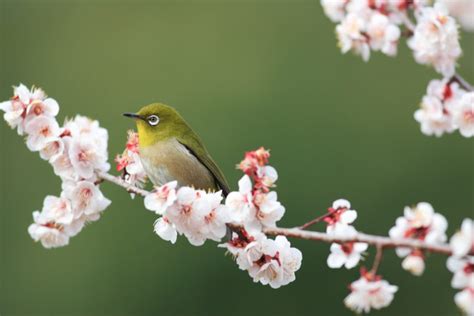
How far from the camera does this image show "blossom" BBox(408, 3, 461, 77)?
4488 millimetres

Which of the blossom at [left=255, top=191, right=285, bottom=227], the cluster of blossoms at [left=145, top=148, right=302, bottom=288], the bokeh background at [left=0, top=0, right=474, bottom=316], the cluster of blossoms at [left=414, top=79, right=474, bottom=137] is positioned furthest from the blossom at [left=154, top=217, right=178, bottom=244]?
the bokeh background at [left=0, top=0, right=474, bottom=316]

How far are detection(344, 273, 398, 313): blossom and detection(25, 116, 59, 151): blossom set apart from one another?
1593 mm

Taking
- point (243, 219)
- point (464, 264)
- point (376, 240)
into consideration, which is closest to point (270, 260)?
point (243, 219)

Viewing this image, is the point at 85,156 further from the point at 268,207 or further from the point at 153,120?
the point at 153,120

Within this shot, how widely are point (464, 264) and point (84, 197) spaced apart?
6.06ft

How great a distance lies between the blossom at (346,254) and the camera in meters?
3.27

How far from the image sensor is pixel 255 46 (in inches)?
675

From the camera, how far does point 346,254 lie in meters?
3.31

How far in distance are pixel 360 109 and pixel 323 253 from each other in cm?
321

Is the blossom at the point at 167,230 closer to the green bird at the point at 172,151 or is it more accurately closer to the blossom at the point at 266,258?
the blossom at the point at 266,258

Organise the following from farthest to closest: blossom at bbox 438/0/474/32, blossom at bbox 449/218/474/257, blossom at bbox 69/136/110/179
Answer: blossom at bbox 438/0/474/32 < blossom at bbox 69/136/110/179 < blossom at bbox 449/218/474/257

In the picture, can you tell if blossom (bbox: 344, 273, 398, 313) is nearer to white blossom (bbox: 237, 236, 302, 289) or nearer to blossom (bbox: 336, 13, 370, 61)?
white blossom (bbox: 237, 236, 302, 289)

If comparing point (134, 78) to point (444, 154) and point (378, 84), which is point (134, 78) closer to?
point (378, 84)

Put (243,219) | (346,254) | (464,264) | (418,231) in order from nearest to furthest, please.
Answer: (464,264) < (418,231) < (346,254) < (243,219)
